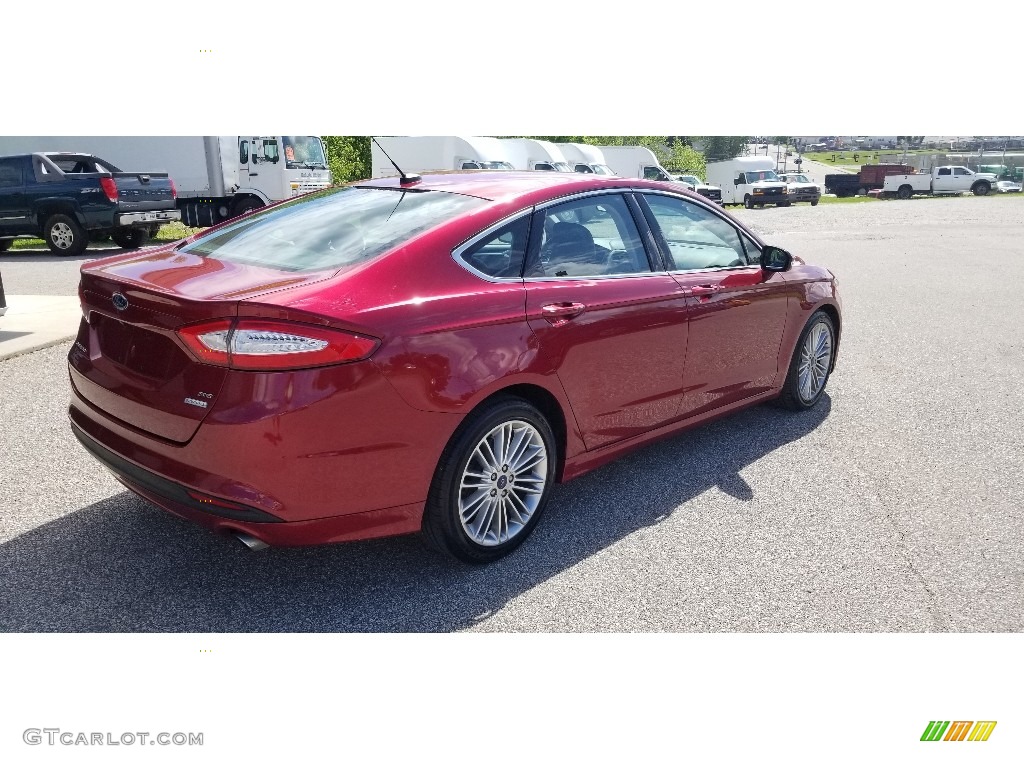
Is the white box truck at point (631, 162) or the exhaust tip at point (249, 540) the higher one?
the white box truck at point (631, 162)

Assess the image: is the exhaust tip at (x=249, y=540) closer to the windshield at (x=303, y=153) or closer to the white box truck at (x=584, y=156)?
the windshield at (x=303, y=153)

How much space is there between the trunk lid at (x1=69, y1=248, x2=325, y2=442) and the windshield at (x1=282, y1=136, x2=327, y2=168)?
57.5ft

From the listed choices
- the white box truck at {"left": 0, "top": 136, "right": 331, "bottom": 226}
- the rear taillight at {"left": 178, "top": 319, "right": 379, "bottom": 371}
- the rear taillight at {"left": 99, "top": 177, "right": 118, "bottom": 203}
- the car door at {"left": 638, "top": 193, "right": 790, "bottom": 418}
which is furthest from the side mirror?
the white box truck at {"left": 0, "top": 136, "right": 331, "bottom": 226}

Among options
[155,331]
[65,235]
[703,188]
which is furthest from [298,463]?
[703,188]

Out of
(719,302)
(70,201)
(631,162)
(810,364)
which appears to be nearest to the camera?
(719,302)

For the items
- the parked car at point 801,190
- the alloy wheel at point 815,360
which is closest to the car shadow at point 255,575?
the alloy wheel at point 815,360

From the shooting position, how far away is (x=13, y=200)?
1463 centimetres

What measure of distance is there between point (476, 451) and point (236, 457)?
3.14 feet

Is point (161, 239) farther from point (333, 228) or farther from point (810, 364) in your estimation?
point (333, 228)

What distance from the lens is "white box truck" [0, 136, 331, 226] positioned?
1884 cm

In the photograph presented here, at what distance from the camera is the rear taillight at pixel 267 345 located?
2.70 metres

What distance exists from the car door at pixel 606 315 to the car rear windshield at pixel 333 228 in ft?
1.48

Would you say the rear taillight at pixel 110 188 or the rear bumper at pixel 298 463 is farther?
the rear taillight at pixel 110 188

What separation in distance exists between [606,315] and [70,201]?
13.6 meters
